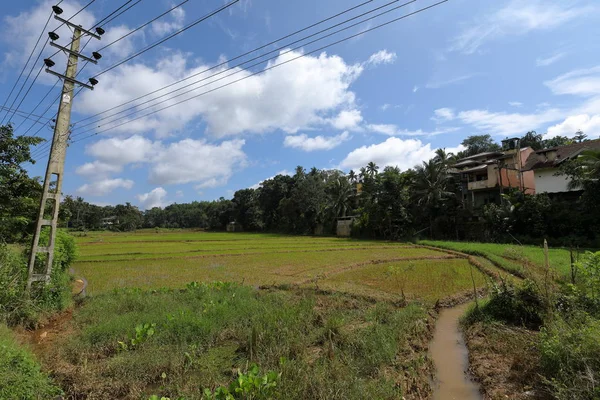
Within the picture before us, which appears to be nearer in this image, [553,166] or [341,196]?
[553,166]

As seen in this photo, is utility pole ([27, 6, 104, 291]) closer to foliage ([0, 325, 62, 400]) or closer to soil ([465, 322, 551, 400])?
foliage ([0, 325, 62, 400])

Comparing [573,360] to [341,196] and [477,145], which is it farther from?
[477,145]

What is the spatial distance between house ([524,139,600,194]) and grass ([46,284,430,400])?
28058mm

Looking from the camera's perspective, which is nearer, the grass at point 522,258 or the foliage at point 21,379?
the foliage at point 21,379

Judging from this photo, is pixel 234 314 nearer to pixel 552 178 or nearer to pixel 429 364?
pixel 429 364

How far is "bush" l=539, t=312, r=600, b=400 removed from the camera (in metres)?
3.93

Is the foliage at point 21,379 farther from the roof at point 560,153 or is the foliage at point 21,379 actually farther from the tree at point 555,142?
the tree at point 555,142

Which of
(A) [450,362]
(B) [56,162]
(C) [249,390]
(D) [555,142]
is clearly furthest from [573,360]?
(D) [555,142]

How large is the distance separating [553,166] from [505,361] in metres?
29.9

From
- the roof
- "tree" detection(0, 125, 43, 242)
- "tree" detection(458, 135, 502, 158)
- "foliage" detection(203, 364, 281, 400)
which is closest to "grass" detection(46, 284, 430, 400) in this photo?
"foliage" detection(203, 364, 281, 400)

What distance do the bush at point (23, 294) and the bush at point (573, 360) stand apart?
10.5m

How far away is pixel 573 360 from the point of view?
4.39 metres

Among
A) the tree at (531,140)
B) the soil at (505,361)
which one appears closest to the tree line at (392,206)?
the tree at (531,140)

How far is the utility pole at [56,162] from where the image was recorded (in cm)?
854
